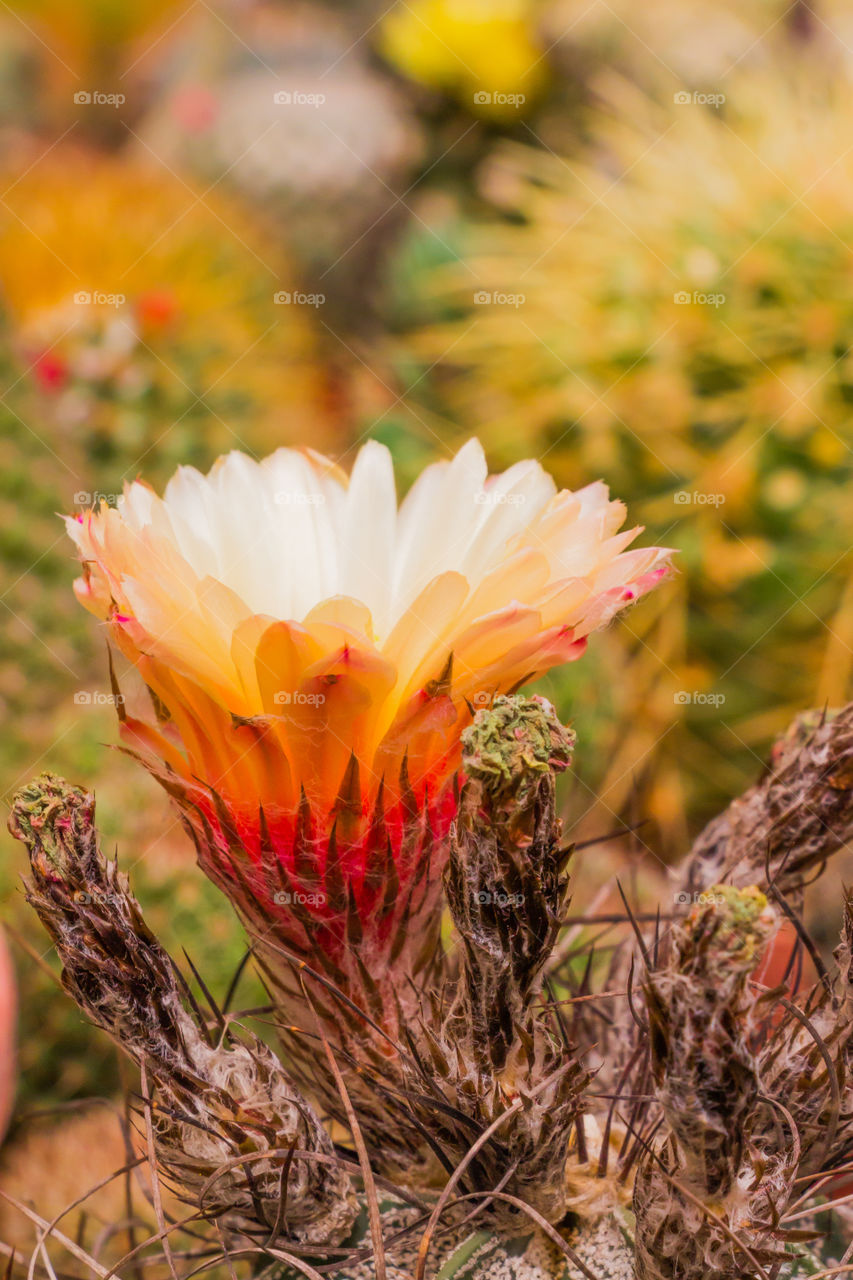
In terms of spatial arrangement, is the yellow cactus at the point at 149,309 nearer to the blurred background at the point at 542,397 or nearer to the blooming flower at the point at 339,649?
the blurred background at the point at 542,397

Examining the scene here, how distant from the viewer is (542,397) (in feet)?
4.84

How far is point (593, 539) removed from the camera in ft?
1.29

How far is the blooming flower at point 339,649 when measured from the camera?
0.37 metres

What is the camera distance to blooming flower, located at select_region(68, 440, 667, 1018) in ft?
1.20

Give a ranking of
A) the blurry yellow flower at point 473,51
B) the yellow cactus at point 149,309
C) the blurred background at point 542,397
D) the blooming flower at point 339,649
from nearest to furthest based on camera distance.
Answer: the blooming flower at point 339,649 → the blurred background at point 542,397 → the yellow cactus at point 149,309 → the blurry yellow flower at point 473,51

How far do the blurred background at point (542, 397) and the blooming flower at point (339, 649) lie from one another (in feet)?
0.19

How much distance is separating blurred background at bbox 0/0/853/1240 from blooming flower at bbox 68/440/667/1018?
0.06 meters

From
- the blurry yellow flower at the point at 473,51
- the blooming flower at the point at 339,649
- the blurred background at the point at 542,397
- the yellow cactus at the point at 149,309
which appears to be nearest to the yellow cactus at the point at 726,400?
the blurred background at the point at 542,397

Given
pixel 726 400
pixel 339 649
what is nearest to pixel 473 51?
pixel 726 400

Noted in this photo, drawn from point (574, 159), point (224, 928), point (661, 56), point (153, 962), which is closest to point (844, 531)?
point (224, 928)

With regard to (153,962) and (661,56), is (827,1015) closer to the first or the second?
(153,962)

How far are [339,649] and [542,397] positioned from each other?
119 cm

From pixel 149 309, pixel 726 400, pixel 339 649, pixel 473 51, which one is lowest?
pixel 339 649

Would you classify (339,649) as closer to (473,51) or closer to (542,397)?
(542,397)
